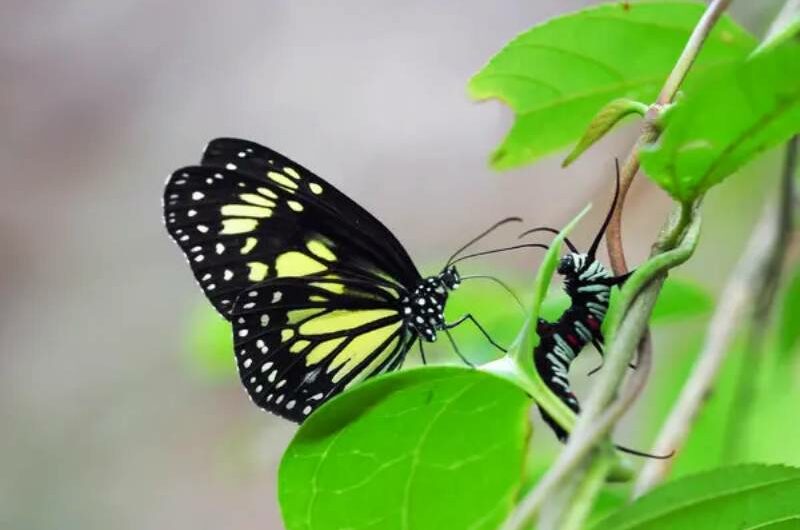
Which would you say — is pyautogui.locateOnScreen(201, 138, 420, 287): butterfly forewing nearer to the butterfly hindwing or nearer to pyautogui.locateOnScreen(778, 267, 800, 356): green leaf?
the butterfly hindwing

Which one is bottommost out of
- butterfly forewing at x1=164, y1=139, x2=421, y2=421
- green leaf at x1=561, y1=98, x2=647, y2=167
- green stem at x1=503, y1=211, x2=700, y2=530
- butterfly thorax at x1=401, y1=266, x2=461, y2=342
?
green stem at x1=503, y1=211, x2=700, y2=530

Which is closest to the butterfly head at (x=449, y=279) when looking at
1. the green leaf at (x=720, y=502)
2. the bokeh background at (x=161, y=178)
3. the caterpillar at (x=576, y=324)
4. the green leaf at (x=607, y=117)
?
the caterpillar at (x=576, y=324)

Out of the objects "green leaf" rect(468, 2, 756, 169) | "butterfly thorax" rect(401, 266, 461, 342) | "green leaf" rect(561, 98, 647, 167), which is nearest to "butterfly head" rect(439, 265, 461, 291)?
"butterfly thorax" rect(401, 266, 461, 342)

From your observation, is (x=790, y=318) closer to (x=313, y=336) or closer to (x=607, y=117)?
(x=313, y=336)

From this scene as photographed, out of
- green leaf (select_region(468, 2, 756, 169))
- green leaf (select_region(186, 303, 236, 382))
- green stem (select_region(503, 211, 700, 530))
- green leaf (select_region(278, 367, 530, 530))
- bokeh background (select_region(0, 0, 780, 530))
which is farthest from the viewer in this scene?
bokeh background (select_region(0, 0, 780, 530))

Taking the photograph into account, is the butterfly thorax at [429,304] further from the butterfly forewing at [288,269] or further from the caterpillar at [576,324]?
the caterpillar at [576,324]

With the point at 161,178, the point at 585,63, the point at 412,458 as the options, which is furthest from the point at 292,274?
the point at 161,178
